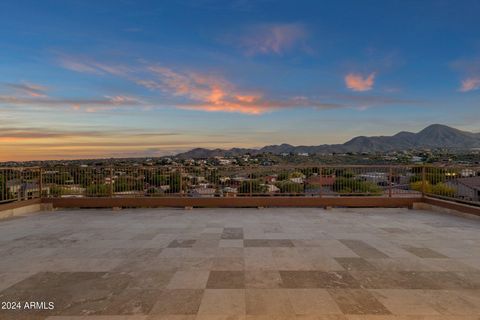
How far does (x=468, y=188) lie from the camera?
8.22 meters

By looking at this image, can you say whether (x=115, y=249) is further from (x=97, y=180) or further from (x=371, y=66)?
(x=371, y=66)

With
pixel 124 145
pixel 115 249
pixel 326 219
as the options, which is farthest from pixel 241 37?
pixel 124 145

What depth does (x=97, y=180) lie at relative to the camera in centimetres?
991

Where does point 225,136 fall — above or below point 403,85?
below

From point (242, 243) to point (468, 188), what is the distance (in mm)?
7175

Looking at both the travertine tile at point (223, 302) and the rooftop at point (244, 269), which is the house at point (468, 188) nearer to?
the rooftop at point (244, 269)

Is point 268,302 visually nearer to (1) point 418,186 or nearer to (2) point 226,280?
(2) point 226,280

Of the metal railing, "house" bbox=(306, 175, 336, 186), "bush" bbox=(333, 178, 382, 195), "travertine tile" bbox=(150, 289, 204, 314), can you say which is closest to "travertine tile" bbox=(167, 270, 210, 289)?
"travertine tile" bbox=(150, 289, 204, 314)

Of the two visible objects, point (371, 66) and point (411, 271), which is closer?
point (411, 271)

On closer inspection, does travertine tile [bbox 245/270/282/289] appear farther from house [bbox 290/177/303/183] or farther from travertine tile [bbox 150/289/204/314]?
house [bbox 290/177/303/183]

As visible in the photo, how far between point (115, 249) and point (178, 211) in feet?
14.1

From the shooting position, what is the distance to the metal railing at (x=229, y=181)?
31.8 ft

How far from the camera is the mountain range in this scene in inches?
1345

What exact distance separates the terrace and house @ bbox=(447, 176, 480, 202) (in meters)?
0.03
